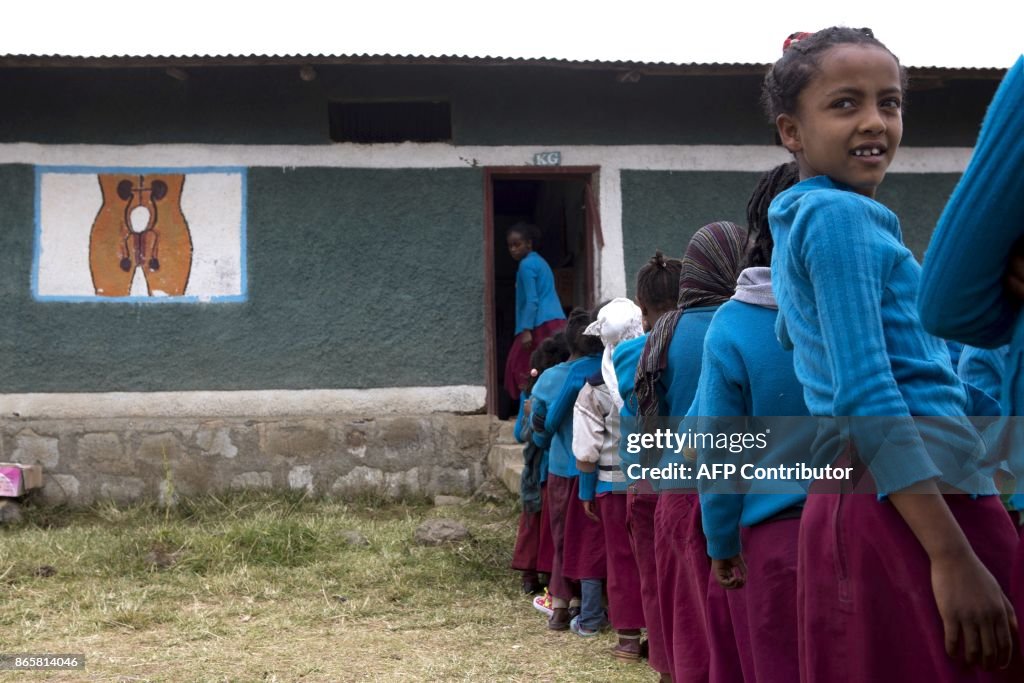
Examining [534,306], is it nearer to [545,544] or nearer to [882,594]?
[545,544]

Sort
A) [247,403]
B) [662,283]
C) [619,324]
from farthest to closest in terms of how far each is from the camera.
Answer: [247,403], [619,324], [662,283]

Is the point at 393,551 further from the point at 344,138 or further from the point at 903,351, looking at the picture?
the point at 903,351

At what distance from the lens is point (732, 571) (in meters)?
2.03

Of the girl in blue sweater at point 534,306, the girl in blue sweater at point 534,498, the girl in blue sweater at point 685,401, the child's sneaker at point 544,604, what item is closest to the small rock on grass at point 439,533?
the girl in blue sweater at point 534,498

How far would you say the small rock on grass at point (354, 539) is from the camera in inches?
269

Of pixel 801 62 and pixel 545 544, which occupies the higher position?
pixel 801 62

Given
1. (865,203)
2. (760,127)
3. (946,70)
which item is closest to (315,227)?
(760,127)

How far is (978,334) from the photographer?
1369 mm

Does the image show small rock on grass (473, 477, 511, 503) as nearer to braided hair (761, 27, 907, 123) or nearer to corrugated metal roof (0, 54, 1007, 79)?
corrugated metal roof (0, 54, 1007, 79)

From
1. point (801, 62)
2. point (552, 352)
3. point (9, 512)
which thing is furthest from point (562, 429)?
point (9, 512)

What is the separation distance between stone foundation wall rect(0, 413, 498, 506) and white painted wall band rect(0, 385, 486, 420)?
0.08 meters

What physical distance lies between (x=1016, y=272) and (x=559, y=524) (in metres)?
4.07

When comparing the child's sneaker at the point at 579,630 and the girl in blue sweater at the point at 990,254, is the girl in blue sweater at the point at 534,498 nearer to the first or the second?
the child's sneaker at the point at 579,630

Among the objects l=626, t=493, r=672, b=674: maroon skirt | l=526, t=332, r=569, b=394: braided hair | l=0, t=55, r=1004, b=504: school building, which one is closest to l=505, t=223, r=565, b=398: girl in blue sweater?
l=0, t=55, r=1004, b=504: school building
